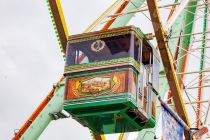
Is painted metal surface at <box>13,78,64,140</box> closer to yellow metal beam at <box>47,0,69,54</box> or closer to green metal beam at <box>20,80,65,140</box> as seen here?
green metal beam at <box>20,80,65,140</box>

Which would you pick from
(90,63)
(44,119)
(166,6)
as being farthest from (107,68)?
(166,6)

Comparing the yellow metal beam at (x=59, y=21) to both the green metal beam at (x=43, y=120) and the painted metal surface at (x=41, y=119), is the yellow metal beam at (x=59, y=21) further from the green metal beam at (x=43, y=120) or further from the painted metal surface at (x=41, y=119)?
the green metal beam at (x=43, y=120)

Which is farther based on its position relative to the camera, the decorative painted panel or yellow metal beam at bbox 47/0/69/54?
yellow metal beam at bbox 47/0/69/54

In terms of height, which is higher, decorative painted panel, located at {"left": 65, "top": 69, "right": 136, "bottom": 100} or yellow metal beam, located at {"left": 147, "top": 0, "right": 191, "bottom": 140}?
yellow metal beam, located at {"left": 147, "top": 0, "right": 191, "bottom": 140}

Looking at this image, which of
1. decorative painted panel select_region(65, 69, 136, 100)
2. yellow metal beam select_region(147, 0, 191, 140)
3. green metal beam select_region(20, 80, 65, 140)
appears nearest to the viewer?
decorative painted panel select_region(65, 69, 136, 100)

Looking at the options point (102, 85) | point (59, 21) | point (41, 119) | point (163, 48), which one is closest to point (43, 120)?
point (41, 119)

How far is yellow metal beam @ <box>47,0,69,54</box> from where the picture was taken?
19359mm

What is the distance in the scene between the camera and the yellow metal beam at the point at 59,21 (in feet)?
63.5

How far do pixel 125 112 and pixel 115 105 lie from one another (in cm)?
32

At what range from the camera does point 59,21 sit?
19.5 m

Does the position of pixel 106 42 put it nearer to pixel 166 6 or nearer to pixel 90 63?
pixel 90 63

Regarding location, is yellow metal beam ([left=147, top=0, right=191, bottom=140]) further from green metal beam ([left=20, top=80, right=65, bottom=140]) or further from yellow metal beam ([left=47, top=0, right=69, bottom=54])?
green metal beam ([left=20, top=80, right=65, bottom=140])

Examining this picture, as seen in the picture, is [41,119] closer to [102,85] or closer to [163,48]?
[102,85]

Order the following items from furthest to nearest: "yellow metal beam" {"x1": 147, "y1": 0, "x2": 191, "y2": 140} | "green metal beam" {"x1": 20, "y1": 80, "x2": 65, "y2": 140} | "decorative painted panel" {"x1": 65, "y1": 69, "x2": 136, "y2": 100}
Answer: "green metal beam" {"x1": 20, "y1": 80, "x2": 65, "y2": 140} → "yellow metal beam" {"x1": 147, "y1": 0, "x2": 191, "y2": 140} → "decorative painted panel" {"x1": 65, "y1": 69, "x2": 136, "y2": 100}
